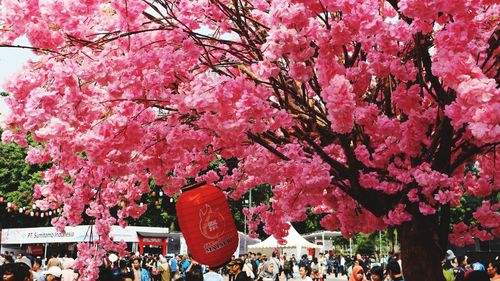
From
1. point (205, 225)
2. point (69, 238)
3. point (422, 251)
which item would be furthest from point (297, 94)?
point (69, 238)

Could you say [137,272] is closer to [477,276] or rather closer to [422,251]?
[422,251]

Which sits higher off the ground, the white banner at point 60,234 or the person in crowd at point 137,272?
the white banner at point 60,234

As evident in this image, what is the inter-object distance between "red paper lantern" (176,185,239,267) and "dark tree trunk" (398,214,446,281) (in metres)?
2.06

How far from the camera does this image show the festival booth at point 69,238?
98.9 ft

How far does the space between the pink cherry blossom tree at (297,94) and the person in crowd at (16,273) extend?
1.23 m

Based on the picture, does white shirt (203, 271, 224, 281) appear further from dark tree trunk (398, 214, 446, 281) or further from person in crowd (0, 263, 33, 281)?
person in crowd (0, 263, 33, 281)

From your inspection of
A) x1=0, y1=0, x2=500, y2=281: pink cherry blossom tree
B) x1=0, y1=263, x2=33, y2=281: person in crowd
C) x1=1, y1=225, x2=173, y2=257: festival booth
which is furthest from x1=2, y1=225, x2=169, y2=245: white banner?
x1=0, y1=263, x2=33, y2=281: person in crowd

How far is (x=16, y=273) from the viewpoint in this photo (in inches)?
181

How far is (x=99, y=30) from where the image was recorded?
579cm

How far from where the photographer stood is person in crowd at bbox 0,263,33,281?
4.58m

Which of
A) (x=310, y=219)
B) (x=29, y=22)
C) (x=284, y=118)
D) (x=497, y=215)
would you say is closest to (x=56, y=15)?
(x=29, y=22)

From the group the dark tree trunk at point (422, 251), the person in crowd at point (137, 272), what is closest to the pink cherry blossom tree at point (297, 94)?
the dark tree trunk at point (422, 251)

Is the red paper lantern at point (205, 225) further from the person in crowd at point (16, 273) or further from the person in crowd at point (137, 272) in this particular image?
the person in crowd at point (137, 272)

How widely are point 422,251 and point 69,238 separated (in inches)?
1083
